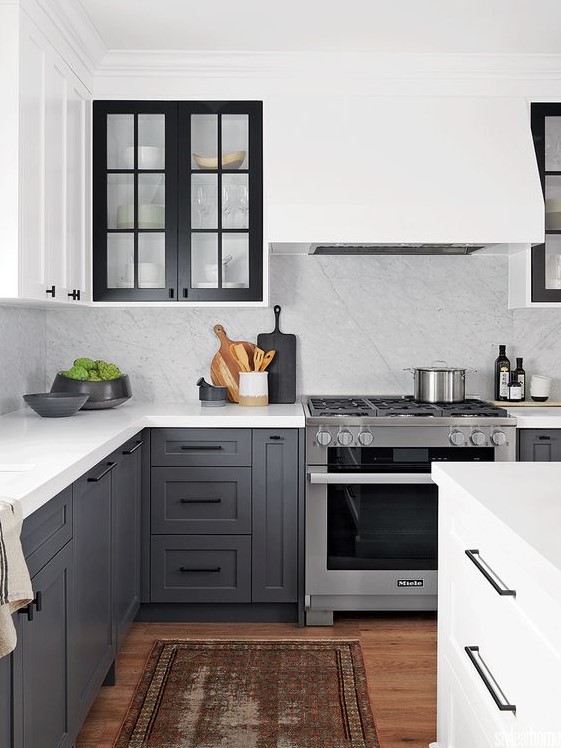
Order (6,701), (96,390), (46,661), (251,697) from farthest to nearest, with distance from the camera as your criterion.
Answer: (96,390) < (251,697) < (46,661) < (6,701)

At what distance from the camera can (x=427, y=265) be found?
406 centimetres

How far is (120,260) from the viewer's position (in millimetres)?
3688

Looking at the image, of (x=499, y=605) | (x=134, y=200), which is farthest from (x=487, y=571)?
(x=134, y=200)

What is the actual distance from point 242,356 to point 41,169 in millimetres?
1387

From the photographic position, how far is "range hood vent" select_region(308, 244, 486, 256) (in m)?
3.77

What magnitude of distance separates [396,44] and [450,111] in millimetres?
387

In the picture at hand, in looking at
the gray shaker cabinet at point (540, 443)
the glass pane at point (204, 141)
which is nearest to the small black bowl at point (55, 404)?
the glass pane at point (204, 141)

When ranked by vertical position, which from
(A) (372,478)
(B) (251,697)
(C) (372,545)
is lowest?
(B) (251,697)

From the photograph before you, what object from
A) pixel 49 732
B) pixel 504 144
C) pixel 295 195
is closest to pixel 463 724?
pixel 49 732

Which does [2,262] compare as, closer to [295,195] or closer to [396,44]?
[295,195]

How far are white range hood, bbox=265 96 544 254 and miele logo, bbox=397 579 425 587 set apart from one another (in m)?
1.47

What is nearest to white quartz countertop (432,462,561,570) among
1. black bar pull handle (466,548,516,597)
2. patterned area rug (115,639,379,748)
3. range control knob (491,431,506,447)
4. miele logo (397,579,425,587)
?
black bar pull handle (466,548,516,597)

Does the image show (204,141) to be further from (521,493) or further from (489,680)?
(489,680)

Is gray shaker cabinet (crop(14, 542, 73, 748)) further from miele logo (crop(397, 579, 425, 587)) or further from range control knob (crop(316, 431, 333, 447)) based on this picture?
miele logo (crop(397, 579, 425, 587))
